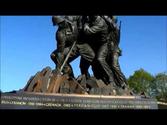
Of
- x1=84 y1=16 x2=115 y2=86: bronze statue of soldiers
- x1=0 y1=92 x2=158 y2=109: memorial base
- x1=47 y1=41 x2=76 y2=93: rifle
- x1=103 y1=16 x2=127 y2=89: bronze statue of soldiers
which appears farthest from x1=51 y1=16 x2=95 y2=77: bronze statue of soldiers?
x1=0 y1=92 x2=158 y2=109: memorial base

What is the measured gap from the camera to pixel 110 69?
11875mm

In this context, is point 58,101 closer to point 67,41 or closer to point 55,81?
point 55,81

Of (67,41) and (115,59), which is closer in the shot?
(67,41)

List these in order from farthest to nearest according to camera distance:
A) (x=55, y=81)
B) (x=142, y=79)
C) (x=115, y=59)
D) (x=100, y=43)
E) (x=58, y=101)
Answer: (x=142, y=79) → (x=115, y=59) → (x=100, y=43) → (x=55, y=81) → (x=58, y=101)

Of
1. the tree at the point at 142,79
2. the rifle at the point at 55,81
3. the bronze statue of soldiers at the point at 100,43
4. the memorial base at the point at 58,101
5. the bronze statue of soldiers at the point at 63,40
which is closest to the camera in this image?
the memorial base at the point at 58,101

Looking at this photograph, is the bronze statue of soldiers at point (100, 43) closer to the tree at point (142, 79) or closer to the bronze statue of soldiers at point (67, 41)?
the bronze statue of soldiers at point (67, 41)

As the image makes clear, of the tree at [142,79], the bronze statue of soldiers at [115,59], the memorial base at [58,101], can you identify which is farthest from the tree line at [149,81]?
the memorial base at [58,101]

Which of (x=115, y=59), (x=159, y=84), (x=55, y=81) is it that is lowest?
(x=55, y=81)

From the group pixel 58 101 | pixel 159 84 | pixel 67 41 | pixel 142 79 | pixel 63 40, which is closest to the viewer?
pixel 58 101

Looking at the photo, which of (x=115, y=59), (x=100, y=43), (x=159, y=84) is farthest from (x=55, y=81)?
(x=159, y=84)
